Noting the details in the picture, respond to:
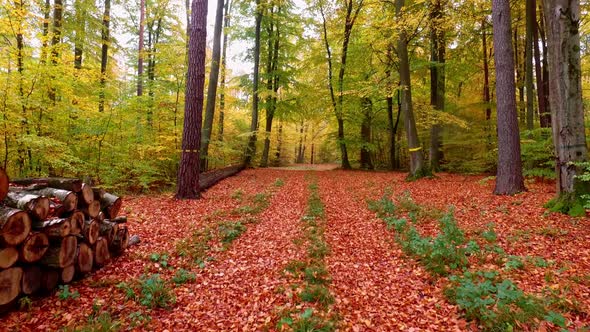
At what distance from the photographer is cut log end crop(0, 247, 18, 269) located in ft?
9.62

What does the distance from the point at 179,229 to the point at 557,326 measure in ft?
19.2

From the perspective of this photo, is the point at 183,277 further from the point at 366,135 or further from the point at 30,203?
the point at 366,135

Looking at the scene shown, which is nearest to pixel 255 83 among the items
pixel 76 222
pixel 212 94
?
pixel 212 94

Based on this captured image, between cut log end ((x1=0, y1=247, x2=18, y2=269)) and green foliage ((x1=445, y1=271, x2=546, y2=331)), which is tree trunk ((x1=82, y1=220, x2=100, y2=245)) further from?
green foliage ((x1=445, y1=271, x2=546, y2=331))

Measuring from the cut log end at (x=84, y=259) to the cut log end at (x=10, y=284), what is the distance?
2.27 feet

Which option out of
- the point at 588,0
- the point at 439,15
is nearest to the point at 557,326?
the point at 439,15

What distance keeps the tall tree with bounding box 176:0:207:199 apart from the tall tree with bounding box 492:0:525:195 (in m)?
8.16

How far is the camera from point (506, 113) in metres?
7.95

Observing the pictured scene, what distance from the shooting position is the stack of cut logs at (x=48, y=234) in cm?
305

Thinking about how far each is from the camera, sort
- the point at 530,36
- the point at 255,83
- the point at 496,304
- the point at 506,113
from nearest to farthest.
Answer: the point at 496,304 < the point at 506,113 < the point at 530,36 < the point at 255,83

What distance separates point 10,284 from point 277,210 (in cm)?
559

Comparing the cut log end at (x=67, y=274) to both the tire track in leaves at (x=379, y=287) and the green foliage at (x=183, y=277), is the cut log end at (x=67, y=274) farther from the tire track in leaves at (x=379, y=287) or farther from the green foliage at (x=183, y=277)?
the tire track in leaves at (x=379, y=287)

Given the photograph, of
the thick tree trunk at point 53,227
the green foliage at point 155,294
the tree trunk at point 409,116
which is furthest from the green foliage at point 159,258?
the tree trunk at point 409,116

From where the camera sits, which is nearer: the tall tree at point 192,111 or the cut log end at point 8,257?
the cut log end at point 8,257
